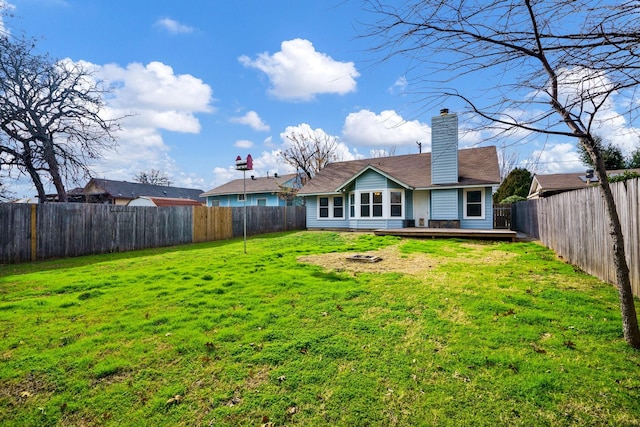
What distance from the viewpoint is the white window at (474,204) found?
14836mm

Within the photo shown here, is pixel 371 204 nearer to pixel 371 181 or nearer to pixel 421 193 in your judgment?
pixel 371 181

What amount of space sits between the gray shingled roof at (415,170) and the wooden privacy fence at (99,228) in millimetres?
6467

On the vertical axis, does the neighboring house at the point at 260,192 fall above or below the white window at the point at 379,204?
above

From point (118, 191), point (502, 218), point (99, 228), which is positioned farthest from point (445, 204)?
point (118, 191)

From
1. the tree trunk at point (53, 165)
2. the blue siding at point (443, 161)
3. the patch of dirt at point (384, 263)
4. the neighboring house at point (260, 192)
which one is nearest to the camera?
the patch of dirt at point (384, 263)

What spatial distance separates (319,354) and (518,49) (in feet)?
11.2

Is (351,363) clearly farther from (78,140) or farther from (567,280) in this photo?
(78,140)

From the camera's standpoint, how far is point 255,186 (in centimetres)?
2888

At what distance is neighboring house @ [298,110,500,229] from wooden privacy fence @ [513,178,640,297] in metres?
4.22

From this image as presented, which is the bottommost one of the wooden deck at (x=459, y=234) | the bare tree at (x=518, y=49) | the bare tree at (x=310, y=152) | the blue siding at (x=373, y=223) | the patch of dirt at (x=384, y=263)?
the patch of dirt at (x=384, y=263)

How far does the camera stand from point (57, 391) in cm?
262

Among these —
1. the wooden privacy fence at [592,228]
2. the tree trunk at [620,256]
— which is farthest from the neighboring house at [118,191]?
the tree trunk at [620,256]

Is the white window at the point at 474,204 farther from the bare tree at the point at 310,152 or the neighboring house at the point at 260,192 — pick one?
the bare tree at the point at 310,152

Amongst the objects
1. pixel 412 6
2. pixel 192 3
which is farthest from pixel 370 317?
pixel 192 3
